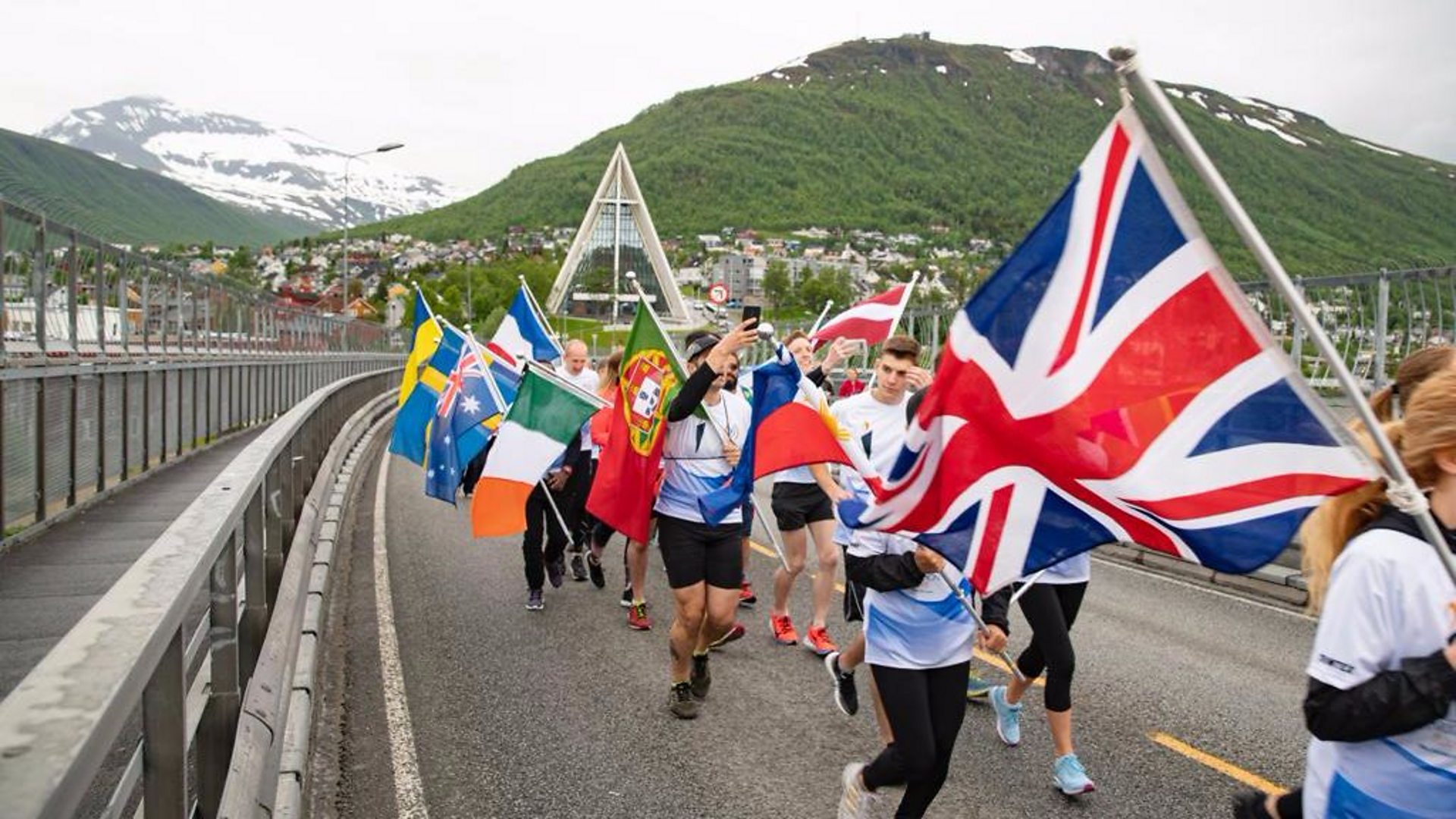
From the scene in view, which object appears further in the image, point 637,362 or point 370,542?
point 370,542

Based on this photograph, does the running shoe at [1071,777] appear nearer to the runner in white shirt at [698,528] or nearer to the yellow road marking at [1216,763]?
the yellow road marking at [1216,763]

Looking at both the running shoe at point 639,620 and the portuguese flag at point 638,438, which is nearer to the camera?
the portuguese flag at point 638,438

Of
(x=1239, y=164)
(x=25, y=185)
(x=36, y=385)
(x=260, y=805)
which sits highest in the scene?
(x=1239, y=164)

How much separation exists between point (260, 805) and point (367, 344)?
1820 inches

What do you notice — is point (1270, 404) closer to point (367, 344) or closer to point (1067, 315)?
point (1067, 315)

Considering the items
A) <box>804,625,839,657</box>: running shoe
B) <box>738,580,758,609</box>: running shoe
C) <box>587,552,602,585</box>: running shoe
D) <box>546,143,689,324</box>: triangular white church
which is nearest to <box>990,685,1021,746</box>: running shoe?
<box>804,625,839,657</box>: running shoe

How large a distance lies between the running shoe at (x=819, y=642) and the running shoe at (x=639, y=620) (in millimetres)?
1252

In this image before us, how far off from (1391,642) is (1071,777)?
278 centimetres

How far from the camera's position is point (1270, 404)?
271cm

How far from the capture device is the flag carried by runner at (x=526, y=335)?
12547 millimetres

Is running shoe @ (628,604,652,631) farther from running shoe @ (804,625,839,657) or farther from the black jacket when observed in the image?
the black jacket

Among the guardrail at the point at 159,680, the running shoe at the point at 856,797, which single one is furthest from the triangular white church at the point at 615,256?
the guardrail at the point at 159,680

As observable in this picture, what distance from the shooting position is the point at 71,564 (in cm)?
821

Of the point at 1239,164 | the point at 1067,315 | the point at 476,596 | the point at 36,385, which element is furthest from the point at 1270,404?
the point at 1239,164
